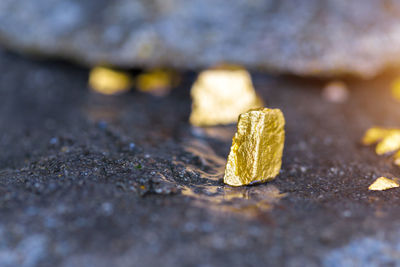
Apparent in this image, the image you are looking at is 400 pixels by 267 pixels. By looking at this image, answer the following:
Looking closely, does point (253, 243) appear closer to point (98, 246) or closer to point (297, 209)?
point (297, 209)

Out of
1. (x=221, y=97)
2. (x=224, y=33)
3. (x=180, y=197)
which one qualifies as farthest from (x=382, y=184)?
(x=224, y=33)

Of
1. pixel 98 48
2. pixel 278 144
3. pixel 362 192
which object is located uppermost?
pixel 98 48

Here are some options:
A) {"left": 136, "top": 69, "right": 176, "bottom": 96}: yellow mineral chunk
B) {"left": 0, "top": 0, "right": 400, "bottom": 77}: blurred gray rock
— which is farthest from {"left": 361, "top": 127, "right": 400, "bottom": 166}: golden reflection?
{"left": 136, "top": 69, "right": 176, "bottom": 96}: yellow mineral chunk

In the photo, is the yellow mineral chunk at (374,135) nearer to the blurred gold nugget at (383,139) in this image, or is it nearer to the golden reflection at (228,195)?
the blurred gold nugget at (383,139)

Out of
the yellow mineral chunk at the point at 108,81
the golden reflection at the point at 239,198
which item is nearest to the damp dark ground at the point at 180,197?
the golden reflection at the point at 239,198

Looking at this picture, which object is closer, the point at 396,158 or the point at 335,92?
the point at 396,158

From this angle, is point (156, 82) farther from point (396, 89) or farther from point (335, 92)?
point (396, 89)

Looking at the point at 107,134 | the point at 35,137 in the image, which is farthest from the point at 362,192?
the point at 35,137
